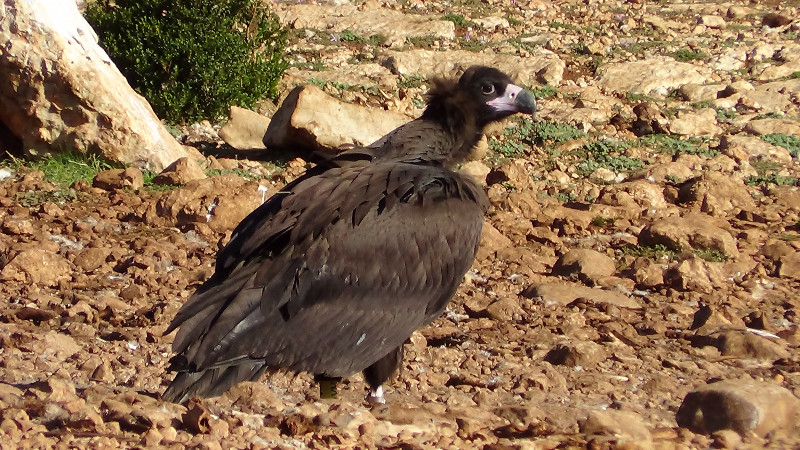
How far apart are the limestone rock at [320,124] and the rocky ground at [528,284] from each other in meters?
0.25

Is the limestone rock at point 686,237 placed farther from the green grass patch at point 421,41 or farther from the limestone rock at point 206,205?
the green grass patch at point 421,41

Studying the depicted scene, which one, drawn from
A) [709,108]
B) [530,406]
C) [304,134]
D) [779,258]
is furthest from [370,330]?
[709,108]

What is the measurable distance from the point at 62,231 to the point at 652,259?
4.70 meters

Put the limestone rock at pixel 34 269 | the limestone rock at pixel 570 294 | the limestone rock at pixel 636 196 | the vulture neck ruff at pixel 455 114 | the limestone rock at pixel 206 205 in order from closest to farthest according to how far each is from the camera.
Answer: the vulture neck ruff at pixel 455 114, the limestone rock at pixel 34 269, the limestone rock at pixel 570 294, the limestone rock at pixel 206 205, the limestone rock at pixel 636 196

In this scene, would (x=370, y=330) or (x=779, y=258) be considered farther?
(x=779, y=258)

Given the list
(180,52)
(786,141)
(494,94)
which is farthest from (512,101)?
(786,141)

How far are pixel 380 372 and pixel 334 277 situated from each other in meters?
0.71

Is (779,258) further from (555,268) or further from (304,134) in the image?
(304,134)

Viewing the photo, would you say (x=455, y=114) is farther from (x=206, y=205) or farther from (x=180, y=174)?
(x=180, y=174)

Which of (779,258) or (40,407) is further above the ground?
(40,407)

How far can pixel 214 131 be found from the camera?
12.7 m

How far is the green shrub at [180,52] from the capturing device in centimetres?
1248

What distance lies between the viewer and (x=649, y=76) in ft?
52.5

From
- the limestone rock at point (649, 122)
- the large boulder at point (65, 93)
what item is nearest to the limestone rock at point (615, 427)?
the large boulder at point (65, 93)
